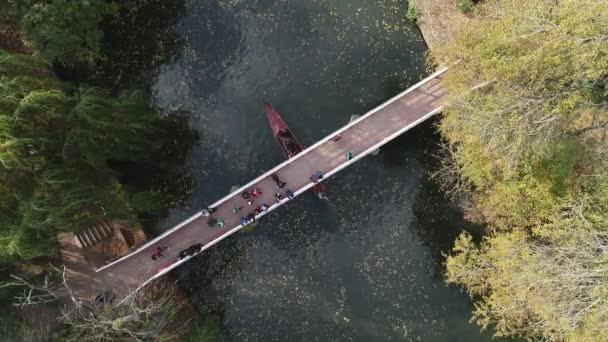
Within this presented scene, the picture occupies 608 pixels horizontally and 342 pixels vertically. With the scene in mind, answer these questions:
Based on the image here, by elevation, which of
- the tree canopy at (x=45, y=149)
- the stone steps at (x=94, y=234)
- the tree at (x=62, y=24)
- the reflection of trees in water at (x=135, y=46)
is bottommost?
the stone steps at (x=94, y=234)

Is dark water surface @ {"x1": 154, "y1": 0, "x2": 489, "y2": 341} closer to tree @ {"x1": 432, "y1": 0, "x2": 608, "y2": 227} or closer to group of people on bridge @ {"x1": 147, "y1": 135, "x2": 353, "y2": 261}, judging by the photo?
group of people on bridge @ {"x1": 147, "y1": 135, "x2": 353, "y2": 261}

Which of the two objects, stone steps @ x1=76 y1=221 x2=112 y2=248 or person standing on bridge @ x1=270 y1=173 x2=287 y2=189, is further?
stone steps @ x1=76 y1=221 x2=112 y2=248

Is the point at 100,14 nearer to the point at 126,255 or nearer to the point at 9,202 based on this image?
the point at 9,202

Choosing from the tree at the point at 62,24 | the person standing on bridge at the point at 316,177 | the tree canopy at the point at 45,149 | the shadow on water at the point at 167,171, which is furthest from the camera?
the shadow on water at the point at 167,171

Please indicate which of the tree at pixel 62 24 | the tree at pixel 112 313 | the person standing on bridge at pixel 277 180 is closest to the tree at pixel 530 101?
the person standing on bridge at pixel 277 180

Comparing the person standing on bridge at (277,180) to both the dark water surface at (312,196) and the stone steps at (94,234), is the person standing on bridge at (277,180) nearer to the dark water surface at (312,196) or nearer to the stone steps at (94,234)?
the dark water surface at (312,196)

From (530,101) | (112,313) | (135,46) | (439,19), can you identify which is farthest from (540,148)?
(135,46)

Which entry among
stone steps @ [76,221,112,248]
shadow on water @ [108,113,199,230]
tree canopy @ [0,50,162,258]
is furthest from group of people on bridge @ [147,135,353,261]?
tree canopy @ [0,50,162,258]
